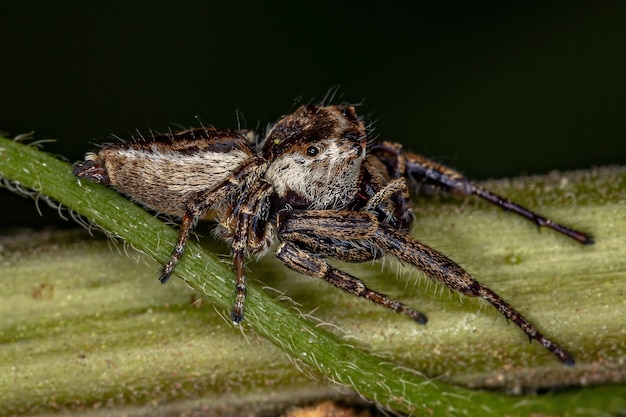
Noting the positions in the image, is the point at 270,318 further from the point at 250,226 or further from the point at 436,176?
the point at 436,176

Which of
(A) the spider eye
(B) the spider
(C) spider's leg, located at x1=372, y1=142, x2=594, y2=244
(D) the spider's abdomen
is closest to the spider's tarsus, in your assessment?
(B) the spider

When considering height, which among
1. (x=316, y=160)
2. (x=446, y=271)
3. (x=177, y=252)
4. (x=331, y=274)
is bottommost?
(x=177, y=252)

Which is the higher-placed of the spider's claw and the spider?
the spider

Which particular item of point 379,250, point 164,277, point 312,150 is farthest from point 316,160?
point 164,277

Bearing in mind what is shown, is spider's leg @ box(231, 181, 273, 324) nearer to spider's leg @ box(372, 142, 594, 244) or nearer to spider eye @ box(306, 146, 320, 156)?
spider eye @ box(306, 146, 320, 156)

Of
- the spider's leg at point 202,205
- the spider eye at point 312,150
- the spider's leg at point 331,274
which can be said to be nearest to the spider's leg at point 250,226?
the spider's leg at point 202,205
